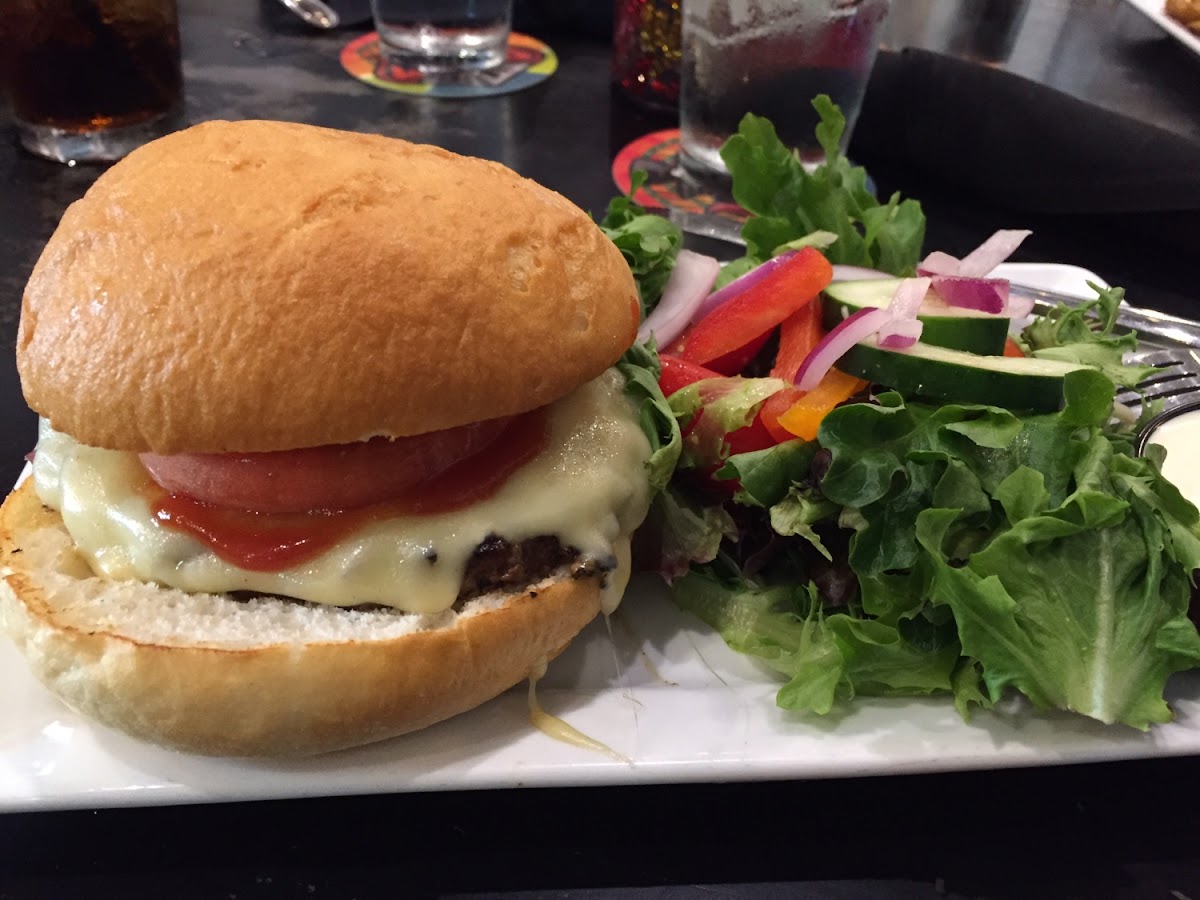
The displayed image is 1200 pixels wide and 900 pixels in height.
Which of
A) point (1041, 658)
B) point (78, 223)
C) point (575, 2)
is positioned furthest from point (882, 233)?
point (575, 2)

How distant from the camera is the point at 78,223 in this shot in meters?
1.45

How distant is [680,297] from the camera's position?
88.0 inches

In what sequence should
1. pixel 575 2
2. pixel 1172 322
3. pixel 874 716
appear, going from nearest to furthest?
pixel 874 716, pixel 1172 322, pixel 575 2

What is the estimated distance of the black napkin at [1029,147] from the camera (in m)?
3.11

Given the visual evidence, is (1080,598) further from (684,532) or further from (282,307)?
(282,307)

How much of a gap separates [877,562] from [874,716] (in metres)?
0.28

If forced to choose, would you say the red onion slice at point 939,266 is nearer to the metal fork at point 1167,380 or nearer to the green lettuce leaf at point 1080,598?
the metal fork at point 1167,380

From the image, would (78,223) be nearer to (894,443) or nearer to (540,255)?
(540,255)

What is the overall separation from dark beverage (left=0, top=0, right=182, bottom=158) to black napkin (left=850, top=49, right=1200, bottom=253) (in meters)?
2.76

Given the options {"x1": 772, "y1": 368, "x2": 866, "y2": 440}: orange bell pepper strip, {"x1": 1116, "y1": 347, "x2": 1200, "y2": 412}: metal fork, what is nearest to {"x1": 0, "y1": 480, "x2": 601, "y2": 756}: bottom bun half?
{"x1": 772, "y1": 368, "x2": 866, "y2": 440}: orange bell pepper strip

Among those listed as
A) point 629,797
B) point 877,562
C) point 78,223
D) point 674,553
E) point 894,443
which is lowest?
point 629,797

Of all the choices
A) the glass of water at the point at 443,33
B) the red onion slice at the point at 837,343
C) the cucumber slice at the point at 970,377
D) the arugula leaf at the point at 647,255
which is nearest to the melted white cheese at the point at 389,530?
the red onion slice at the point at 837,343

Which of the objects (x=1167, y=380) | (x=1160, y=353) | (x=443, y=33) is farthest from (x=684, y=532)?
(x=443, y=33)

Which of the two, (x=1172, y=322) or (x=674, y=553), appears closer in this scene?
(x=674, y=553)
